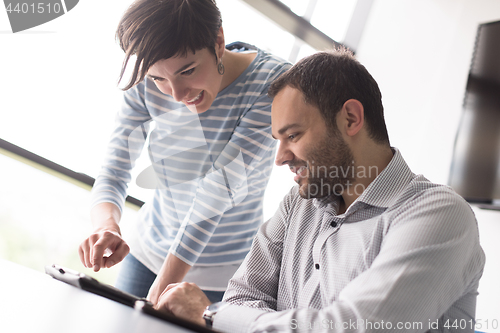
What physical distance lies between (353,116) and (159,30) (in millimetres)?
520

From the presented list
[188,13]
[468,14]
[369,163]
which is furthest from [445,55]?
[188,13]

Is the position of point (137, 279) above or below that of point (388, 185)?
below

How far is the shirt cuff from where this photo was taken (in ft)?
2.55

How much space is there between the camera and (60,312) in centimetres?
58

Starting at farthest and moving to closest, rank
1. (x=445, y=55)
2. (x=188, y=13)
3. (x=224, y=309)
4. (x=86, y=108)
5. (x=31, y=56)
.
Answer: (x=445, y=55), (x=86, y=108), (x=31, y=56), (x=188, y=13), (x=224, y=309)

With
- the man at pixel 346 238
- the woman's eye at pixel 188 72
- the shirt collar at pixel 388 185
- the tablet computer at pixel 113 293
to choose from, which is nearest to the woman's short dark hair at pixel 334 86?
the man at pixel 346 238

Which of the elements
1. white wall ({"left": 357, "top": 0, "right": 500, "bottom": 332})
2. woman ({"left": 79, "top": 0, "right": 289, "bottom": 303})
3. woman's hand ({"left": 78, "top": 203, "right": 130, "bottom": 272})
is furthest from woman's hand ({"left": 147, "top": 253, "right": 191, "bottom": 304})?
white wall ({"left": 357, "top": 0, "right": 500, "bottom": 332})

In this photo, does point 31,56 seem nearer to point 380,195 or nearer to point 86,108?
point 86,108

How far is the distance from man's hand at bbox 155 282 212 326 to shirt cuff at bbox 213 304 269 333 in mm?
46

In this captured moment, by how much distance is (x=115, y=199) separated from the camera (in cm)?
→ 120

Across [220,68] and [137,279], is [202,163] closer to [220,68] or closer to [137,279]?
[220,68]

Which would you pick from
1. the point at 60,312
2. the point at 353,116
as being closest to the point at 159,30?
the point at 353,116

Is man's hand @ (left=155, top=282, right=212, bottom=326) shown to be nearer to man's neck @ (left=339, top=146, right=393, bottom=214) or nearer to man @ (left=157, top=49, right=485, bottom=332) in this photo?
man @ (left=157, top=49, right=485, bottom=332)

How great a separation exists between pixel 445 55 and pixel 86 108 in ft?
7.49
